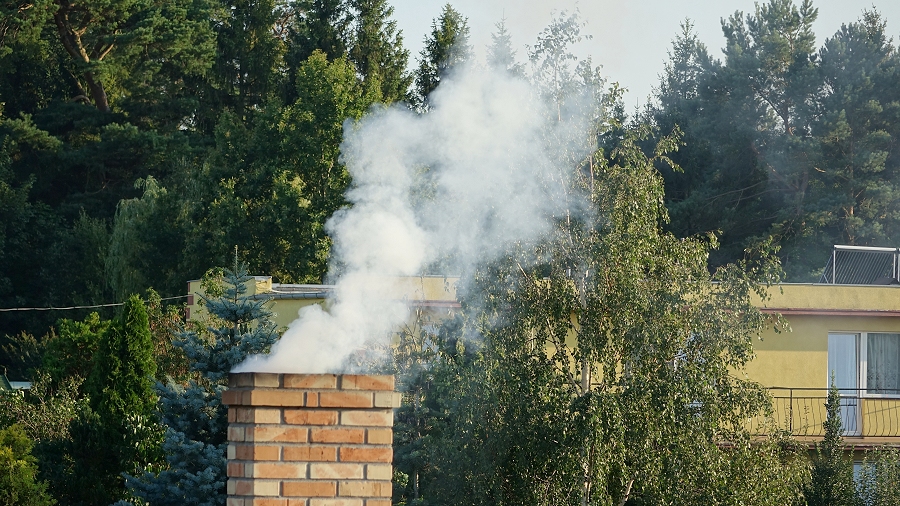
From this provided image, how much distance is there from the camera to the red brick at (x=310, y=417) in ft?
17.7

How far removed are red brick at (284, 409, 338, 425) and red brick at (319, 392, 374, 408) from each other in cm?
4

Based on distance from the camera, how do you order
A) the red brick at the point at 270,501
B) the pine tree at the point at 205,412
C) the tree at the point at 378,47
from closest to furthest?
the red brick at the point at 270,501
the pine tree at the point at 205,412
the tree at the point at 378,47

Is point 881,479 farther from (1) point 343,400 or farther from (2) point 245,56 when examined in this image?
(2) point 245,56

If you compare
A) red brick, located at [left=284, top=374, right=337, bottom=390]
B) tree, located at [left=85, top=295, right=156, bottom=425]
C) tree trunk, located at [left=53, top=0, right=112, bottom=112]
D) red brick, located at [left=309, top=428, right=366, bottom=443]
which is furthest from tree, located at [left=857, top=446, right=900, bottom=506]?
tree trunk, located at [left=53, top=0, right=112, bottom=112]

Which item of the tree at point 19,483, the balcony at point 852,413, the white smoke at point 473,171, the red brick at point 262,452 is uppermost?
the white smoke at point 473,171

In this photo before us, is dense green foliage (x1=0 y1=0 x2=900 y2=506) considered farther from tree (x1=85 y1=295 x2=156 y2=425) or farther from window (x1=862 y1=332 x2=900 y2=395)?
window (x1=862 y1=332 x2=900 y2=395)

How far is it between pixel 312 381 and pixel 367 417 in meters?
0.30

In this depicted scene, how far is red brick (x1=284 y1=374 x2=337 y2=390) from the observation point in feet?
17.7

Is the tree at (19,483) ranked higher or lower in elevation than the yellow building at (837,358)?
lower

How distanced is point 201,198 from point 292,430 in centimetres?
3229

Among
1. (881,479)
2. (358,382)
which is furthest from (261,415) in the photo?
(881,479)

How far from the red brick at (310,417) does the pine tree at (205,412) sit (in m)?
8.02

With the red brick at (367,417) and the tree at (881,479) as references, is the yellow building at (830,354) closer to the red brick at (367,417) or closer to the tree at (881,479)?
the tree at (881,479)

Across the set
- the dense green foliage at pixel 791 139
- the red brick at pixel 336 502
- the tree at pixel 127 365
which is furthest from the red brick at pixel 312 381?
the dense green foliage at pixel 791 139
